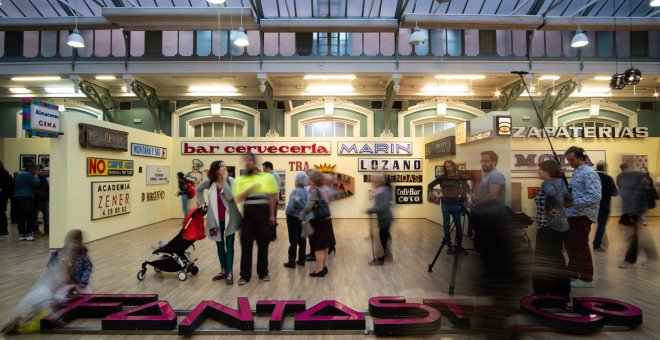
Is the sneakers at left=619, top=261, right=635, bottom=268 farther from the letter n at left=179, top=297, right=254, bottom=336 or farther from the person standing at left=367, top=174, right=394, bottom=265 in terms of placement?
the letter n at left=179, top=297, right=254, bottom=336

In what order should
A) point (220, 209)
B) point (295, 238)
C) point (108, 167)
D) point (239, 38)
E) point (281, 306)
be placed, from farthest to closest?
point (239, 38)
point (108, 167)
point (295, 238)
point (220, 209)
point (281, 306)

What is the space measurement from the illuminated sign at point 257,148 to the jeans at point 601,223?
292 inches

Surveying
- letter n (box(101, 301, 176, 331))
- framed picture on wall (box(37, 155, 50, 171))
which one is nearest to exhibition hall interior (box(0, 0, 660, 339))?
letter n (box(101, 301, 176, 331))

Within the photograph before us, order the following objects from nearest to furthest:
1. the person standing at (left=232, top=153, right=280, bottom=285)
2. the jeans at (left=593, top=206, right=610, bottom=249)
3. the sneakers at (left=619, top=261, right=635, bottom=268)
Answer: the person standing at (left=232, top=153, right=280, bottom=285) < the sneakers at (left=619, top=261, right=635, bottom=268) < the jeans at (left=593, top=206, right=610, bottom=249)

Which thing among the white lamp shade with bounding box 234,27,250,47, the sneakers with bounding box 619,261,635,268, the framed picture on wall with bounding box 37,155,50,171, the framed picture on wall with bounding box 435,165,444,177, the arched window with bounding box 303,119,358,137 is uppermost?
the white lamp shade with bounding box 234,27,250,47

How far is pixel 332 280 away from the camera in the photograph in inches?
200

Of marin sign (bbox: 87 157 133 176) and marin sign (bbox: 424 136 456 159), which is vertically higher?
marin sign (bbox: 424 136 456 159)

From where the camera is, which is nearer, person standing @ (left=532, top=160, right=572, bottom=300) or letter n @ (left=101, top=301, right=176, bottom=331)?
letter n @ (left=101, top=301, right=176, bottom=331)

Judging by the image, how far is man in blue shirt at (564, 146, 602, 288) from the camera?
416cm

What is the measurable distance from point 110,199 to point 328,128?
→ 713 centimetres

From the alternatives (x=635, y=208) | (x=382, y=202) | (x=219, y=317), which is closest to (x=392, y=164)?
(x=382, y=202)

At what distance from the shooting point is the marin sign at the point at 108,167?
8047mm

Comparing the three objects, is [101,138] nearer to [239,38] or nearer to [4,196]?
[4,196]

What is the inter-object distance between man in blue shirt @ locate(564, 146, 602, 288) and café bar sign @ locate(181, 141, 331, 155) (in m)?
8.45
